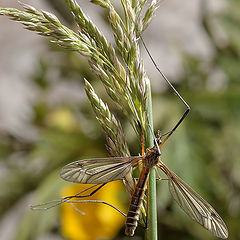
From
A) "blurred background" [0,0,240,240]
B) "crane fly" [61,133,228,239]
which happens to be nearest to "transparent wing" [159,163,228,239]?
"crane fly" [61,133,228,239]

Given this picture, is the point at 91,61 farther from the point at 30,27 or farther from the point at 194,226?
the point at 194,226

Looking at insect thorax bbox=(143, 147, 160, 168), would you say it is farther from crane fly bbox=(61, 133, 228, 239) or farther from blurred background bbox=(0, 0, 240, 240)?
blurred background bbox=(0, 0, 240, 240)

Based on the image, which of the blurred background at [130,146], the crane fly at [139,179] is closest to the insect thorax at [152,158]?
the crane fly at [139,179]

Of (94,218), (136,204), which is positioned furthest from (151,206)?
(94,218)

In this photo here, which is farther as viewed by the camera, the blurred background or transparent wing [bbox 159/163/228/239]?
the blurred background

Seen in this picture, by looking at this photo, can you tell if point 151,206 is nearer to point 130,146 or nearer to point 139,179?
point 139,179
